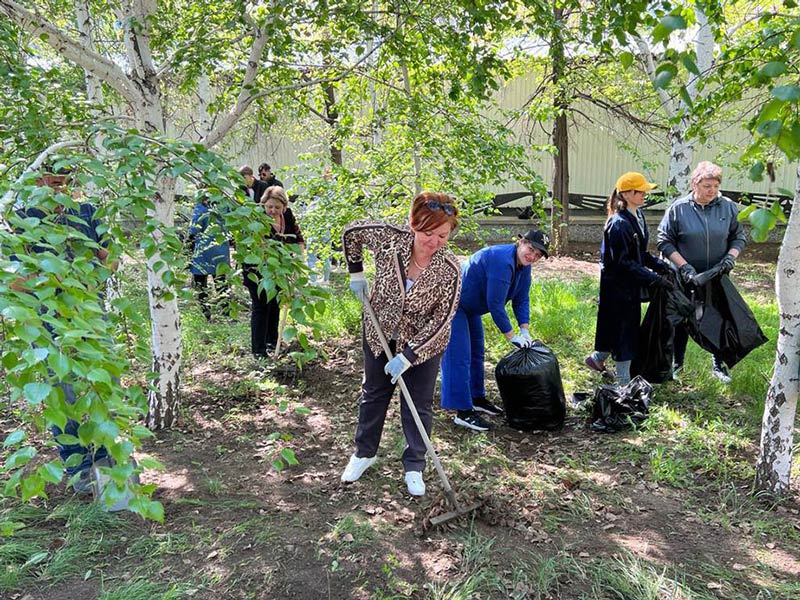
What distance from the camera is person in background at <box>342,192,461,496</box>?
111 inches

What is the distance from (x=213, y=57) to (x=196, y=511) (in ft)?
8.89

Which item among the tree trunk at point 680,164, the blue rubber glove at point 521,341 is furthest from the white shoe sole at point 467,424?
the tree trunk at point 680,164

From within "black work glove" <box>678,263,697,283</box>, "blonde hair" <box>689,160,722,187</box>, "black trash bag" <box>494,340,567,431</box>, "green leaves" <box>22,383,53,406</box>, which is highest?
"blonde hair" <box>689,160,722,187</box>

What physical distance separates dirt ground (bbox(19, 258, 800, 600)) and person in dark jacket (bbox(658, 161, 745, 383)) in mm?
1470

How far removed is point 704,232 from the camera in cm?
413

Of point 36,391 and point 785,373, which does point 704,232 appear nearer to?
point 785,373

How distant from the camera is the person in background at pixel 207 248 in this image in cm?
204

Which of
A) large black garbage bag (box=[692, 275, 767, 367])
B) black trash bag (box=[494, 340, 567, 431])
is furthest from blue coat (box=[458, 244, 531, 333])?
large black garbage bag (box=[692, 275, 767, 367])

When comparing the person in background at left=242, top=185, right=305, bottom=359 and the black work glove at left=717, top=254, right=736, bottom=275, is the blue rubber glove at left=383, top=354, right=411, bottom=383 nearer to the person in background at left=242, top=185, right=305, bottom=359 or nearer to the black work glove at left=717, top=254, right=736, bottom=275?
the person in background at left=242, top=185, right=305, bottom=359

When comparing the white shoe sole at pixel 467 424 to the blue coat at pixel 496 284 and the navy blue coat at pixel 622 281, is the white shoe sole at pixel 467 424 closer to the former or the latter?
the blue coat at pixel 496 284

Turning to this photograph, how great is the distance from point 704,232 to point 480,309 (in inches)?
68.7

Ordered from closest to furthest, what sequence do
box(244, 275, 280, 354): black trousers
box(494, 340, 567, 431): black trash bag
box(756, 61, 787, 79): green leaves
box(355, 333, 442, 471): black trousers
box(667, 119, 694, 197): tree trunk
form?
1. box(756, 61, 787, 79): green leaves
2. box(355, 333, 442, 471): black trousers
3. box(494, 340, 567, 431): black trash bag
4. box(244, 275, 280, 354): black trousers
5. box(667, 119, 694, 197): tree trunk

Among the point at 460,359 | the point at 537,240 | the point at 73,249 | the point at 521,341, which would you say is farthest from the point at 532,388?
the point at 73,249

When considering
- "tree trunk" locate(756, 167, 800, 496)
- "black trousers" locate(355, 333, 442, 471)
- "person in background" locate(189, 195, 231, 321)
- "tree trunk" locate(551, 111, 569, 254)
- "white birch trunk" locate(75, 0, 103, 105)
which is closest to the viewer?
"person in background" locate(189, 195, 231, 321)
